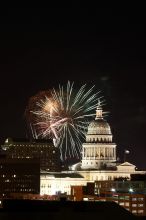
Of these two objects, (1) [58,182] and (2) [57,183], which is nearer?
(2) [57,183]

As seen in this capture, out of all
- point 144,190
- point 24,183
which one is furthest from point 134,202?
point 24,183

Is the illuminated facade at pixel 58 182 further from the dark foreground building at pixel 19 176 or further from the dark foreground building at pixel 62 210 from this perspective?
the dark foreground building at pixel 62 210

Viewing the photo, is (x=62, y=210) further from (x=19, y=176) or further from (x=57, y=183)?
(x=57, y=183)

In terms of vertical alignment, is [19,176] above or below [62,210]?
above

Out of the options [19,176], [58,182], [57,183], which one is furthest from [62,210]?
[58,182]

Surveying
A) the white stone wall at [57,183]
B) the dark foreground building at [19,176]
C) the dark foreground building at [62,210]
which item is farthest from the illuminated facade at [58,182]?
the dark foreground building at [62,210]

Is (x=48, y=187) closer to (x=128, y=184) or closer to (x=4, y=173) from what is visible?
(x=4, y=173)
